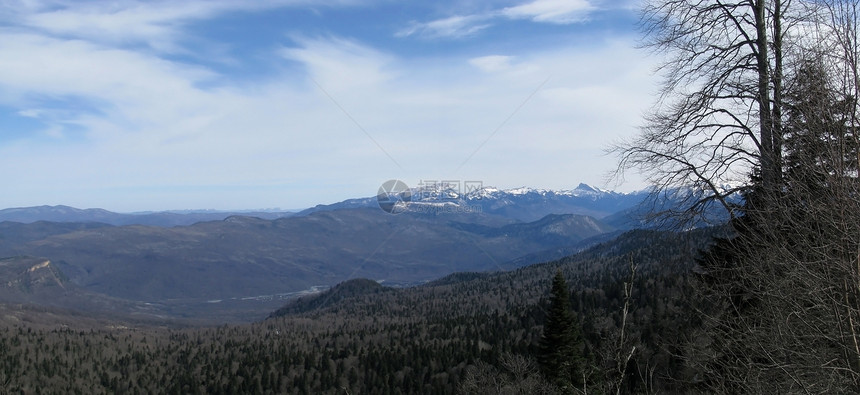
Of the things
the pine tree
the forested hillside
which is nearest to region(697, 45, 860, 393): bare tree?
the pine tree

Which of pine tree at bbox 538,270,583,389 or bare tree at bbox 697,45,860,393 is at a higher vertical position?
bare tree at bbox 697,45,860,393

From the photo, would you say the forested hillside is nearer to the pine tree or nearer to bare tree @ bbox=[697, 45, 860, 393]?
the pine tree

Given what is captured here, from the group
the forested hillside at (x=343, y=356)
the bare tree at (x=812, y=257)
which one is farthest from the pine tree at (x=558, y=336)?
the bare tree at (x=812, y=257)

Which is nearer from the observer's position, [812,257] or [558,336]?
[812,257]

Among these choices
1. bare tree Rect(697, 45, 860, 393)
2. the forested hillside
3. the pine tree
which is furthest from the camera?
the forested hillside

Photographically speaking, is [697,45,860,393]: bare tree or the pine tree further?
the pine tree

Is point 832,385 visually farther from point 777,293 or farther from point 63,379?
point 63,379

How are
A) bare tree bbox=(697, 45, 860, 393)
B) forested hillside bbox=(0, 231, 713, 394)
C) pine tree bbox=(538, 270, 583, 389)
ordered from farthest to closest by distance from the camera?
forested hillside bbox=(0, 231, 713, 394) < pine tree bbox=(538, 270, 583, 389) < bare tree bbox=(697, 45, 860, 393)

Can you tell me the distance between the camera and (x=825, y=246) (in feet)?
23.5

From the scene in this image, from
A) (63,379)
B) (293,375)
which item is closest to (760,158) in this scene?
(293,375)

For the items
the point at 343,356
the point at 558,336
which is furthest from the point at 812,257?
the point at 343,356

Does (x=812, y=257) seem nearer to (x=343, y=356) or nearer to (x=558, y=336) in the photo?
(x=558, y=336)

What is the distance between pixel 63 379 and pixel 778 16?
185836mm

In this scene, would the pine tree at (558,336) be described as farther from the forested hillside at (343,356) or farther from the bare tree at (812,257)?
the bare tree at (812,257)
